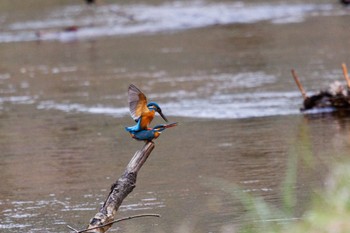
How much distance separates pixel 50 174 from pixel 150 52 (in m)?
12.5

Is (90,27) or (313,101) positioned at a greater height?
(313,101)

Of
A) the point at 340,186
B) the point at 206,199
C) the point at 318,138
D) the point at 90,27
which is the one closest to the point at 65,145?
the point at 318,138

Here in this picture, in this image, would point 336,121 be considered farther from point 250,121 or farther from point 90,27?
point 90,27

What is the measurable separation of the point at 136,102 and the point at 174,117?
23.3ft

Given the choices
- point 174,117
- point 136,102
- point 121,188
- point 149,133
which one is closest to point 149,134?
point 149,133

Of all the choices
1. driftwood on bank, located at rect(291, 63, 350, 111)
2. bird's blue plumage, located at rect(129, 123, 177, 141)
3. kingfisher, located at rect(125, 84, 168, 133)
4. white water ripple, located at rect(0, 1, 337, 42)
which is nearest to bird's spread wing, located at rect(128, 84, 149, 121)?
kingfisher, located at rect(125, 84, 168, 133)

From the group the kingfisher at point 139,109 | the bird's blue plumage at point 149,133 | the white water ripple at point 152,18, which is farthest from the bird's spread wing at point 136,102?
the white water ripple at point 152,18

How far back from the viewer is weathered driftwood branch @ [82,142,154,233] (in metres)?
7.84

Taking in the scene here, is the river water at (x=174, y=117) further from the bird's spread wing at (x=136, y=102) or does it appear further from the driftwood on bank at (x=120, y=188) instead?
the bird's spread wing at (x=136, y=102)

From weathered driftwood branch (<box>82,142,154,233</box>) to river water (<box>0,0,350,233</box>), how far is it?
0.90 m

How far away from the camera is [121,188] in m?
7.86

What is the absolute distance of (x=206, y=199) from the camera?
32.3 feet

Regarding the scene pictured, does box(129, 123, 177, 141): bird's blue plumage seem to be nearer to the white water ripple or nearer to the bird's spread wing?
the bird's spread wing

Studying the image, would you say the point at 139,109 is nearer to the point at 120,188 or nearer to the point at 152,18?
the point at 120,188
